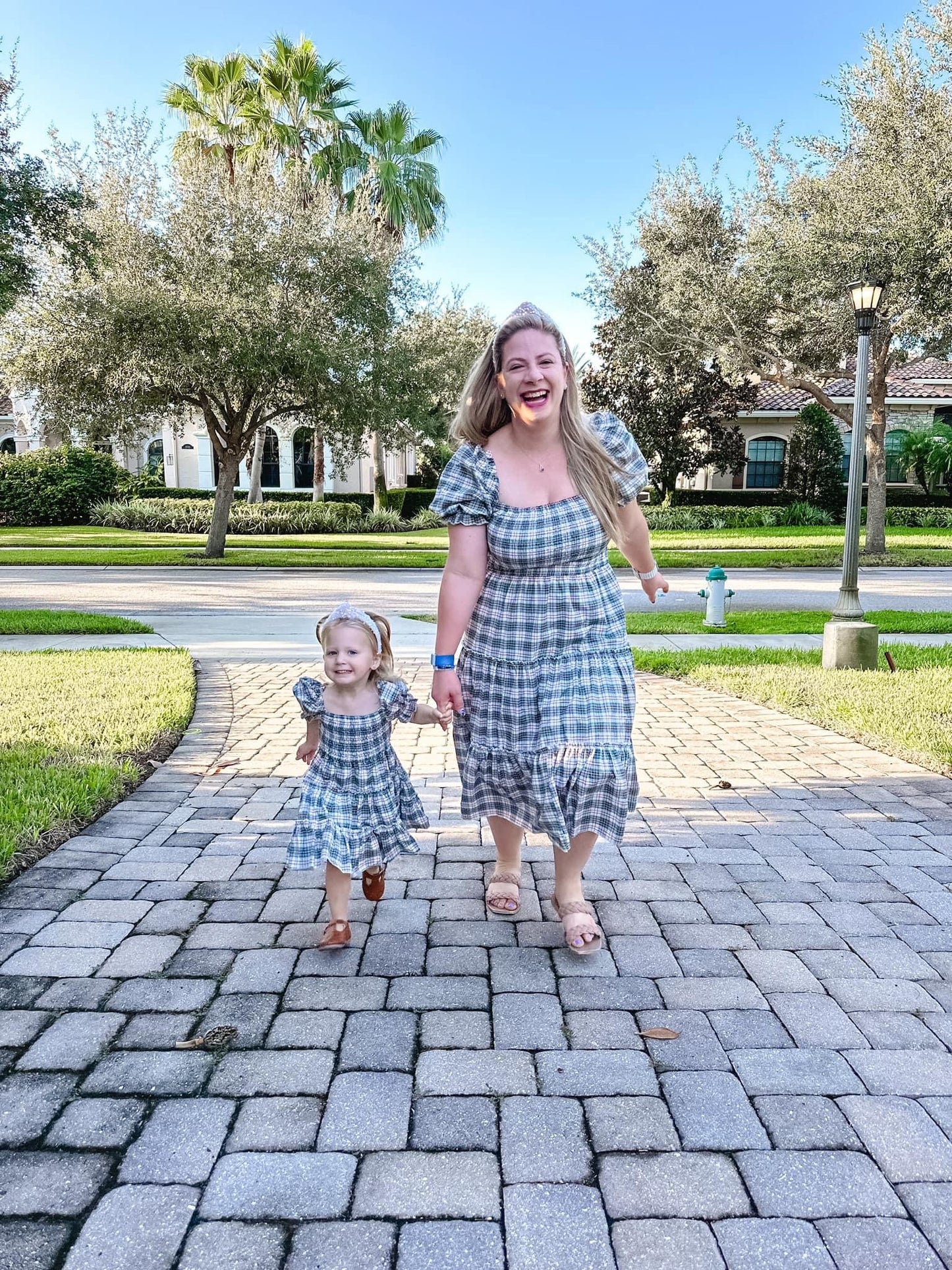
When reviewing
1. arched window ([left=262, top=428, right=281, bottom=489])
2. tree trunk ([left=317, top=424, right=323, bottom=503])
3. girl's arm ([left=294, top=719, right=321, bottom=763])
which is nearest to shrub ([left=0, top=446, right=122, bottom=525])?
arched window ([left=262, top=428, right=281, bottom=489])

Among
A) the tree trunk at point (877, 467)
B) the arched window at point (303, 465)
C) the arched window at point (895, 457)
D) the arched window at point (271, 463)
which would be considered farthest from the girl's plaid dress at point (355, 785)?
the arched window at point (271, 463)

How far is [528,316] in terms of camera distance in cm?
273

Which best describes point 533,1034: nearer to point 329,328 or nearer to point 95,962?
point 95,962

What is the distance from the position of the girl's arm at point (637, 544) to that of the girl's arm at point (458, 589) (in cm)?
42

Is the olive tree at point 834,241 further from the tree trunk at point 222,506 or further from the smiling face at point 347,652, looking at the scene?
the smiling face at point 347,652

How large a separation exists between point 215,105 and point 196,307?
542 inches

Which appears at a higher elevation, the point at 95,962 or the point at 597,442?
the point at 597,442

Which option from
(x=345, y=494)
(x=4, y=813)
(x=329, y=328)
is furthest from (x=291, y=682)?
(x=345, y=494)

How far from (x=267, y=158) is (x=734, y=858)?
2229cm

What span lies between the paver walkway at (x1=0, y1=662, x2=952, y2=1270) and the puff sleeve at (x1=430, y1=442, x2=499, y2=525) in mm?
1326

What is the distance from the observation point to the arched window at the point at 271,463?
32.9 metres

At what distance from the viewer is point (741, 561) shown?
55.6 feet

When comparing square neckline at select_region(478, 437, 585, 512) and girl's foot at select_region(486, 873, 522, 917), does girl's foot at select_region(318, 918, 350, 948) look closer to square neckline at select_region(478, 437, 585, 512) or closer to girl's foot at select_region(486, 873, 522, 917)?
girl's foot at select_region(486, 873, 522, 917)

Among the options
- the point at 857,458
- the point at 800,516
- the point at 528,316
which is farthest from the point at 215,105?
the point at 528,316
